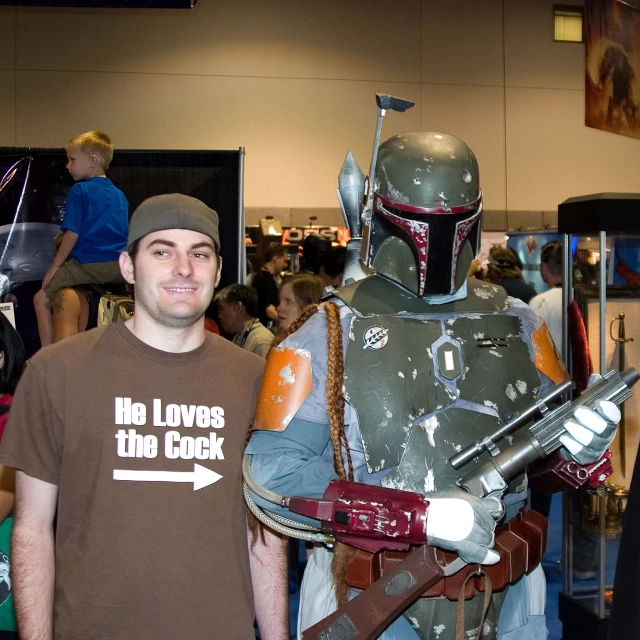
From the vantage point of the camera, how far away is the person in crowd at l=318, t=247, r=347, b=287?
229 inches

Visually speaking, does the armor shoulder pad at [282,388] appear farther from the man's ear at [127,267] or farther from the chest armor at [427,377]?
the man's ear at [127,267]

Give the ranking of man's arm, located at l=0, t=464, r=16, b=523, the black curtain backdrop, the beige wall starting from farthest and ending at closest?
the beige wall → the black curtain backdrop → man's arm, located at l=0, t=464, r=16, b=523

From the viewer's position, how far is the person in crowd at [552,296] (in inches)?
210

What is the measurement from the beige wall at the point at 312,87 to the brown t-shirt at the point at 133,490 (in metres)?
8.81

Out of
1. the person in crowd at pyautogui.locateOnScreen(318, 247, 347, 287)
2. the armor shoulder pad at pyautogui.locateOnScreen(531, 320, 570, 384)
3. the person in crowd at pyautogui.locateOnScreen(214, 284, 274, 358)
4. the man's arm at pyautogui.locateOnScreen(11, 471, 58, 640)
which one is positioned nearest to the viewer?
the man's arm at pyautogui.locateOnScreen(11, 471, 58, 640)

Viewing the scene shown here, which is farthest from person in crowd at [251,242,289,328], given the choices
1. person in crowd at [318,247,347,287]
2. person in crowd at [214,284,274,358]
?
person in crowd at [214,284,274,358]

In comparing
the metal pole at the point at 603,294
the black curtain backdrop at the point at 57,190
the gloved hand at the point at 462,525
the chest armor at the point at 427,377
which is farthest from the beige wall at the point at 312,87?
the gloved hand at the point at 462,525

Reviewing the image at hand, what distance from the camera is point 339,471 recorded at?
2.06 metres

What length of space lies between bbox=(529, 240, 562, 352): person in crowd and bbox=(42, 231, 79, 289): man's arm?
2659 mm

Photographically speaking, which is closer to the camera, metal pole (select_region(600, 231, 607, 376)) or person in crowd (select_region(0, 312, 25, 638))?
person in crowd (select_region(0, 312, 25, 638))

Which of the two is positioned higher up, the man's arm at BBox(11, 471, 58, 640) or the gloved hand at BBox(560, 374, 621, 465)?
the gloved hand at BBox(560, 374, 621, 465)

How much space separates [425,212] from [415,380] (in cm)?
41

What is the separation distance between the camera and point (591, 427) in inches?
77.2

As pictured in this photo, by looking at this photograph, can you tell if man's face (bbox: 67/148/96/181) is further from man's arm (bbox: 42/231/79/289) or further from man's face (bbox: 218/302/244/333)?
man's face (bbox: 218/302/244/333)
